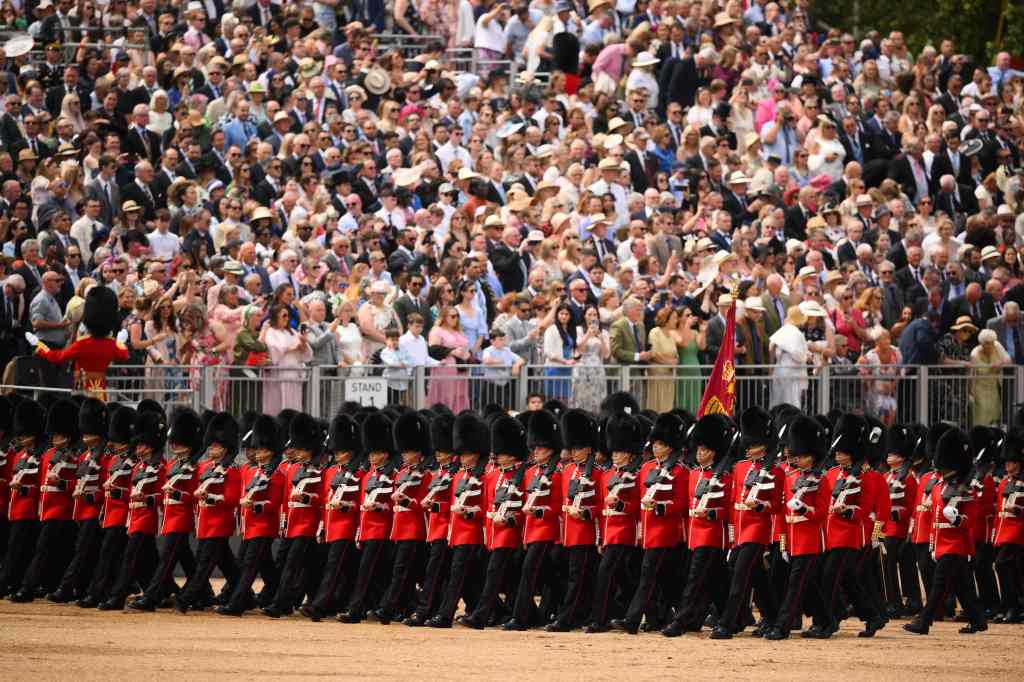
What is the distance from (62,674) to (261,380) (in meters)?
6.15

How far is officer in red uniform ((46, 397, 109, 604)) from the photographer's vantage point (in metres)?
17.3

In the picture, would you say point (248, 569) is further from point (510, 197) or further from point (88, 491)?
point (510, 197)

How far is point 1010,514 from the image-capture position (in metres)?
16.8

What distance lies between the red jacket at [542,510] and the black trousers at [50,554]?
12.6 feet

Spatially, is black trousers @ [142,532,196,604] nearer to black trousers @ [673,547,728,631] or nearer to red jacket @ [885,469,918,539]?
black trousers @ [673,547,728,631]

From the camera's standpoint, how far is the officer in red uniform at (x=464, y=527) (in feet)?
53.2

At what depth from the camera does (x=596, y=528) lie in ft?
52.9

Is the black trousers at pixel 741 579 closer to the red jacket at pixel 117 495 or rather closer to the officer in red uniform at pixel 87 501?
the red jacket at pixel 117 495

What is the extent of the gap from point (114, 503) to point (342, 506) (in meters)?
1.85

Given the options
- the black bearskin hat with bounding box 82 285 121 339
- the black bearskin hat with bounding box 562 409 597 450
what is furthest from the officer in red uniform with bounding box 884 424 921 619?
the black bearskin hat with bounding box 82 285 121 339

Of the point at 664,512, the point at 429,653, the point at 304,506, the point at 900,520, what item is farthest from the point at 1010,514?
the point at 304,506

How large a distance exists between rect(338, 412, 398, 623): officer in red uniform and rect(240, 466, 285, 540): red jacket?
0.65 m

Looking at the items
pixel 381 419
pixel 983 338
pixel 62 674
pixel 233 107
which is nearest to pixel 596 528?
pixel 381 419

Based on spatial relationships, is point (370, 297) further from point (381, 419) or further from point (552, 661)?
point (552, 661)
